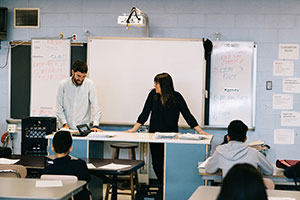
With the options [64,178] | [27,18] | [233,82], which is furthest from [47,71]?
[64,178]

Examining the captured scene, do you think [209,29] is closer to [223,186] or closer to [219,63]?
[219,63]

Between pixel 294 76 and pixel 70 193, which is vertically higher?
pixel 294 76

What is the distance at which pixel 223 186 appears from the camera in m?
1.65

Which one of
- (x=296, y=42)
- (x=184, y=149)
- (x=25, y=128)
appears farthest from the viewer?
(x=296, y=42)

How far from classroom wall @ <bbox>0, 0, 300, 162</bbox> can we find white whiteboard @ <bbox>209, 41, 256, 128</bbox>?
0.35 ft

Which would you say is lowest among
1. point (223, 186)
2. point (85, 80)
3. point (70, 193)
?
point (70, 193)

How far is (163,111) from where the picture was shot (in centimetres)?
514

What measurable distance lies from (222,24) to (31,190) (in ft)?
13.4

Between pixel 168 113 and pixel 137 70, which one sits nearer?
pixel 168 113

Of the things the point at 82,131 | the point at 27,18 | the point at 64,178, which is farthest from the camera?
the point at 27,18

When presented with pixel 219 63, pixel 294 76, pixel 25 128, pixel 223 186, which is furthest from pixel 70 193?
pixel 294 76

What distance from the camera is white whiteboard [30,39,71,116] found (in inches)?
254

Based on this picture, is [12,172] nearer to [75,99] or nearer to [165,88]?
[75,99]

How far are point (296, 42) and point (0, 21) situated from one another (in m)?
4.10
